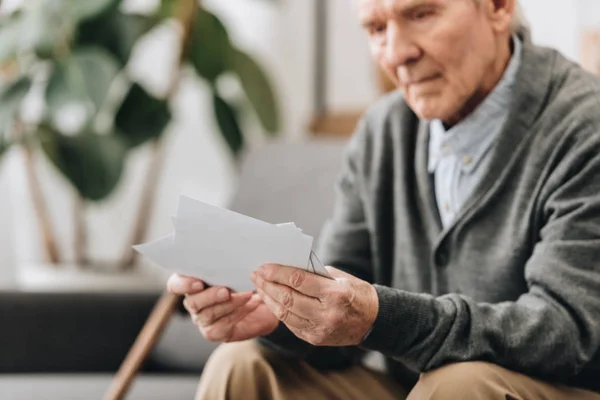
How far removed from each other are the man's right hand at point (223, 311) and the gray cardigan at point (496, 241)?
0.03m

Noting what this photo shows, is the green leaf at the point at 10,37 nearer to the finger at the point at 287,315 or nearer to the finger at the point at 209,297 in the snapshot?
the finger at the point at 209,297

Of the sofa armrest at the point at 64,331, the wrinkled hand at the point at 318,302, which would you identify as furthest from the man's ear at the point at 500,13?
the sofa armrest at the point at 64,331

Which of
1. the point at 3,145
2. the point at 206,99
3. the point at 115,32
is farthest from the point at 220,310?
the point at 206,99

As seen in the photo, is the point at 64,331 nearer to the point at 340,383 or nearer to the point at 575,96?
the point at 340,383

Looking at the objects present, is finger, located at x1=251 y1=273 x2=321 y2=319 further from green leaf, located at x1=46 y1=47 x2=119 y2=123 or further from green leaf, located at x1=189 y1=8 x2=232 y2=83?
green leaf, located at x1=189 y1=8 x2=232 y2=83

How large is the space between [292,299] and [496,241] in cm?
36

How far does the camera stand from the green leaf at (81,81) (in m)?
2.08

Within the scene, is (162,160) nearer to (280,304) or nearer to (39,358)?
(39,358)

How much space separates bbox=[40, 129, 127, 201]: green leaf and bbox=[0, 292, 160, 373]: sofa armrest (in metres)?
0.48

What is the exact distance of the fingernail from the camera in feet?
3.74

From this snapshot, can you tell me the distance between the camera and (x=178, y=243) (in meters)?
1.00

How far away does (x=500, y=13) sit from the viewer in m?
1.22

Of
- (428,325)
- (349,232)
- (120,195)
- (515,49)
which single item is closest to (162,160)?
(120,195)

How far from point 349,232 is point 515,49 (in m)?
0.39
